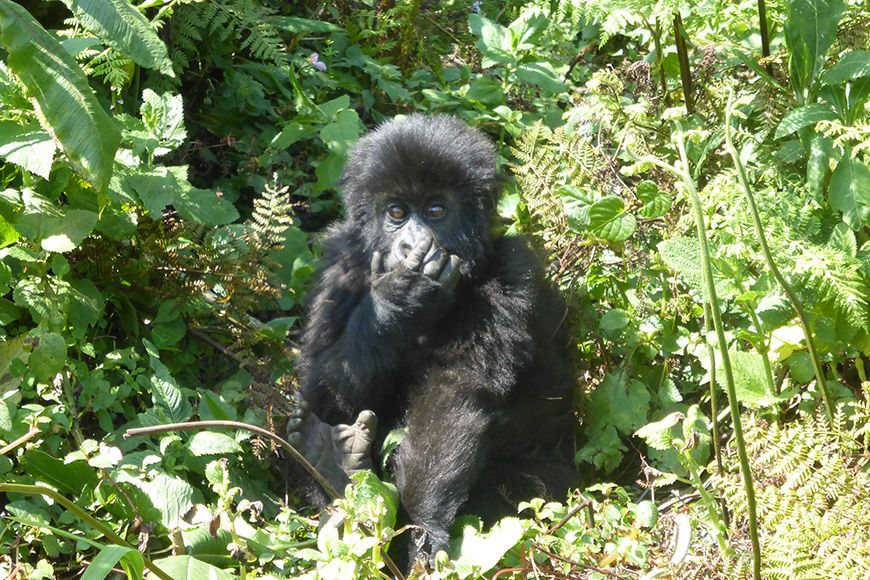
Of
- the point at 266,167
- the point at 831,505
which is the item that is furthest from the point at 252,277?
the point at 831,505

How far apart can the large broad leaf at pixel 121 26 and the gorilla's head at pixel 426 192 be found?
57.6 inches

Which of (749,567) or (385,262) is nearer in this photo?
(749,567)

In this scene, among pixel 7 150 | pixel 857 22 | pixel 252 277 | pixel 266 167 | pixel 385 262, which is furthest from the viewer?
pixel 266 167

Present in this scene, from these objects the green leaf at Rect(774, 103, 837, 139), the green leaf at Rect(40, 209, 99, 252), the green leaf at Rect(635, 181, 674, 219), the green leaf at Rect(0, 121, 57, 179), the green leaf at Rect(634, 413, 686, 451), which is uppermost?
the green leaf at Rect(774, 103, 837, 139)

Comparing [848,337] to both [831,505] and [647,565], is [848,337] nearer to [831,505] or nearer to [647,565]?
[831,505]

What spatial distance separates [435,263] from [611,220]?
0.80 m

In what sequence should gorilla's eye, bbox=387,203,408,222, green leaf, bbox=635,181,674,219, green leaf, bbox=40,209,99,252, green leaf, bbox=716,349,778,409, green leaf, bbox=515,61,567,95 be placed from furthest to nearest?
green leaf, bbox=515,61,567,95, gorilla's eye, bbox=387,203,408,222, green leaf, bbox=40,209,99,252, green leaf, bbox=716,349,778,409, green leaf, bbox=635,181,674,219

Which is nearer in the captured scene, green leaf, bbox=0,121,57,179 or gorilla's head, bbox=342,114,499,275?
green leaf, bbox=0,121,57,179

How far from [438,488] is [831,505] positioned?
131 centimetres

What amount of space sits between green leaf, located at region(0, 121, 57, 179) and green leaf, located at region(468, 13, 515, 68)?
8.67 feet

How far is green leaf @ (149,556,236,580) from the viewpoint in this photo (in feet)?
8.30

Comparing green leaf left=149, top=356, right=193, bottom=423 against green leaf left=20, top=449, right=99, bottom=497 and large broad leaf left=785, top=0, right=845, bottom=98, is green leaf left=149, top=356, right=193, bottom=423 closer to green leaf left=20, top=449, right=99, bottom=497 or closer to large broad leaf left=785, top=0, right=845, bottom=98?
green leaf left=20, top=449, right=99, bottom=497

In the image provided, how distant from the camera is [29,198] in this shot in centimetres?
376

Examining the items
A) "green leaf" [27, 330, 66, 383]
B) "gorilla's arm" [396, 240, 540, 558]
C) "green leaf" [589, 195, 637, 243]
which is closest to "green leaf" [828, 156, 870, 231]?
A: "green leaf" [589, 195, 637, 243]
